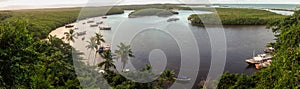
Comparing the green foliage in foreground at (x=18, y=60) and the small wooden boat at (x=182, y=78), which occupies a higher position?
the green foliage in foreground at (x=18, y=60)

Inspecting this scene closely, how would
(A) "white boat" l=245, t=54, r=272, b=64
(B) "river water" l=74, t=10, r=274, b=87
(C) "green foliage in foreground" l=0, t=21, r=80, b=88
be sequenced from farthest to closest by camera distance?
(A) "white boat" l=245, t=54, r=272, b=64, (B) "river water" l=74, t=10, r=274, b=87, (C) "green foliage in foreground" l=0, t=21, r=80, b=88

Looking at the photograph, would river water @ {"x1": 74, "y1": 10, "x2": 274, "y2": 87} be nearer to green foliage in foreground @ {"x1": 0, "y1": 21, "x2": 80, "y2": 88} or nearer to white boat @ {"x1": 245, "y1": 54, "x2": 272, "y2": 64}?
white boat @ {"x1": 245, "y1": 54, "x2": 272, "y2": 64}

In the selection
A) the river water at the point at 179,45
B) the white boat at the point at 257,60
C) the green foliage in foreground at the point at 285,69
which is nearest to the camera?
the green foliage in foreground at the point at 285,69

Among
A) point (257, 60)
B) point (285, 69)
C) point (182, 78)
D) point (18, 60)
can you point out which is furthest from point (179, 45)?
point (18, 60)

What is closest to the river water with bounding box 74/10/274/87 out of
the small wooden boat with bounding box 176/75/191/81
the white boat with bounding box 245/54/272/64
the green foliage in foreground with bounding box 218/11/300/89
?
the white boat with bounding box 245/54/272/64

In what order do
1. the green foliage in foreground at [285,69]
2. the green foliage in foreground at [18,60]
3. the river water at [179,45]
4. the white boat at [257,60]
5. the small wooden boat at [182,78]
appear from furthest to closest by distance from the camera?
the white boat at [257,60], the river water at [179,45], the small wooden boat at [182,78], the green foliage in foreground at [285,69], the green foliage in foreground at [18,60]

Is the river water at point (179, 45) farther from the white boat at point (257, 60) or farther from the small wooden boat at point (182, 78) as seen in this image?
the small wooden boat at point (182, 78)

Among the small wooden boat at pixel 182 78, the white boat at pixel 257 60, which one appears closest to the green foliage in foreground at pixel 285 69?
the small wooden boat at pixel 182 78

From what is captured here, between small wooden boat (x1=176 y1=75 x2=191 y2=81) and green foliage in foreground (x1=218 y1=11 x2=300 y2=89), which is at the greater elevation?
green foliage in foreground (x1=218 y1=11 x2=300 y2=89)

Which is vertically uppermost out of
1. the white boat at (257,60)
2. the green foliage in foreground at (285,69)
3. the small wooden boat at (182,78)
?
the green foliage in foreground at (285,69)

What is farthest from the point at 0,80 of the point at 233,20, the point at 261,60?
the point at 233,20

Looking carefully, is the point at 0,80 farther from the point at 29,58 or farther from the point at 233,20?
the point at 233,20
